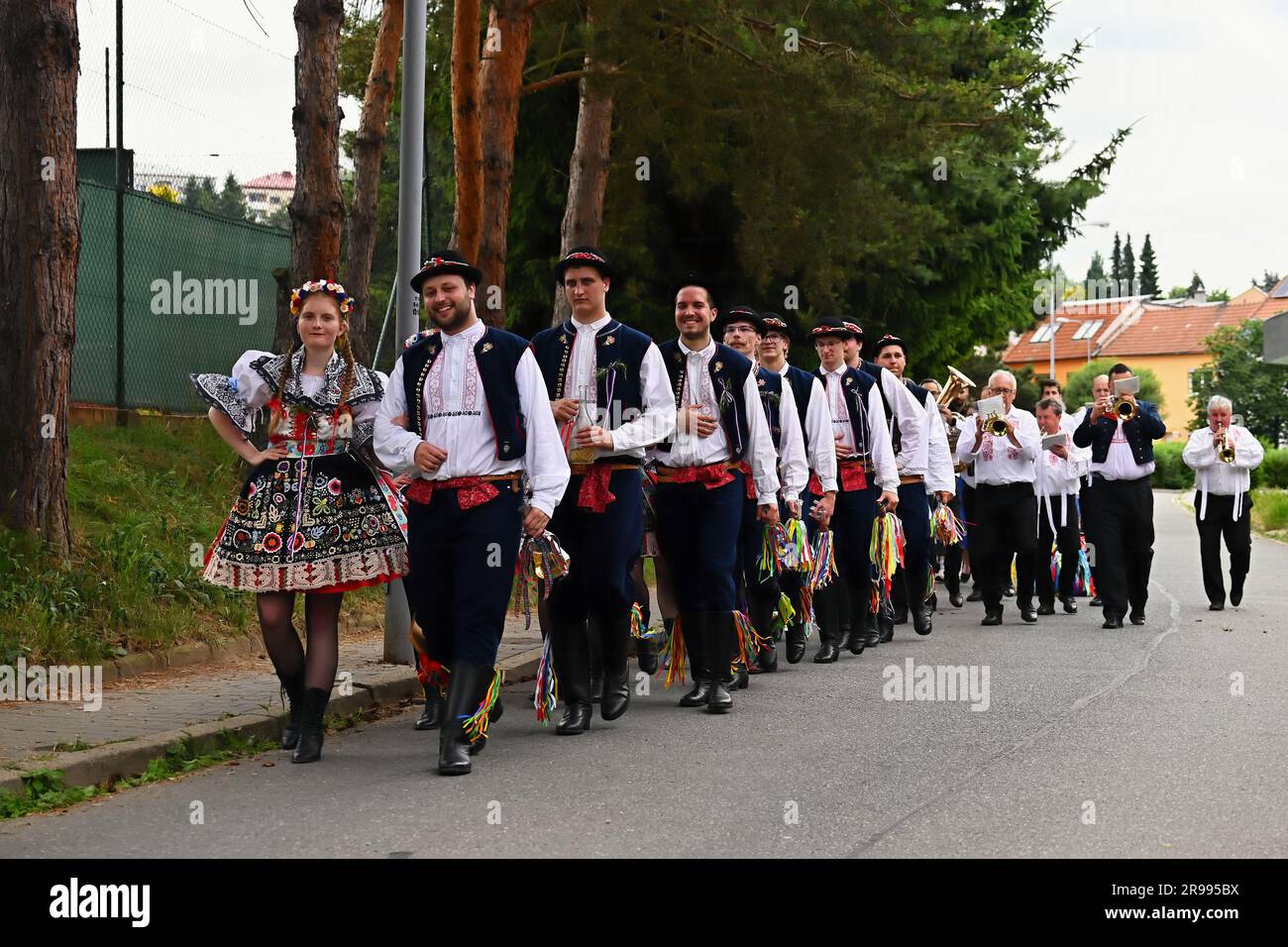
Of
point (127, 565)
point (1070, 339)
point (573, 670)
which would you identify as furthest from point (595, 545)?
point (1070, 339)

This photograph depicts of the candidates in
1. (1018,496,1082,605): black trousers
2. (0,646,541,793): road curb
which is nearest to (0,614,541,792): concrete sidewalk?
(0,646,541,793): road curb

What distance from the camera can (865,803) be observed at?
21.8 feet

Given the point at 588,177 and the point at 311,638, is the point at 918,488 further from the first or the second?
the point at 588,177

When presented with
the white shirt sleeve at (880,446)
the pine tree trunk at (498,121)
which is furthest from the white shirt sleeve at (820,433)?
the pine tree trunk at (498,121)

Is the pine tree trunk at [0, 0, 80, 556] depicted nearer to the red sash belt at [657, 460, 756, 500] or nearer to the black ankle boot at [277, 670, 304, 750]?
the black ankle boot at [277, 670, 304, 750]

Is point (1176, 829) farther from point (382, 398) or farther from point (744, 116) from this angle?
point (744, 116)

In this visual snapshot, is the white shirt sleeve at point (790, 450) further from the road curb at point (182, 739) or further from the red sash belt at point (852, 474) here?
the road curb at point (182, 739)

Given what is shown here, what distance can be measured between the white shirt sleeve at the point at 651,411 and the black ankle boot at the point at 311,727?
Answer: 1.85 m

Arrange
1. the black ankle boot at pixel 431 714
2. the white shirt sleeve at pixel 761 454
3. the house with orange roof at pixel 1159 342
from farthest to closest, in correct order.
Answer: the house with orange roof at pixel 1159 342
the white shirt sleeve at pixel 761 454
the black ankle boot at pixel 431 714

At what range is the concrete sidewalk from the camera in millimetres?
7305

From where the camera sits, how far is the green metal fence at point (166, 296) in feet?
49.9

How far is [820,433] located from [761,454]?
1.67 m

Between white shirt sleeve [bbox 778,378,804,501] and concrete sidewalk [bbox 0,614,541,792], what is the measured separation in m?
2.05

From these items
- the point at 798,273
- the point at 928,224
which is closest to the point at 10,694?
the point at 798,273
